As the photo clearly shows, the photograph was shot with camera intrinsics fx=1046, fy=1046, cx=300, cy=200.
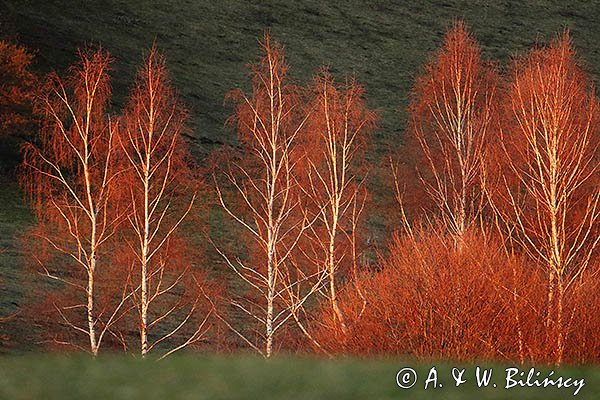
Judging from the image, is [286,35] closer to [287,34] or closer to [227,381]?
[287,34]

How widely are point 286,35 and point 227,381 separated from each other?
62727mm

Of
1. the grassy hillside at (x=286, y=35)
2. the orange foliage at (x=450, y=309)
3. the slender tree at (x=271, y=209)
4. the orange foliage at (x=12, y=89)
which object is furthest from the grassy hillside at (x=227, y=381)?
the grassy hillside at (x=286, y=35)

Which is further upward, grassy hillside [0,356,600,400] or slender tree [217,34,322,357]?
grassy hillside [0,356,600,400]

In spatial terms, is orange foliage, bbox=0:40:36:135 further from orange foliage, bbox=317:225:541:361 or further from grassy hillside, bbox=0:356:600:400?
grassy hillside, bbox=0:356:600:400

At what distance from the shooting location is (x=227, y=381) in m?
10.3

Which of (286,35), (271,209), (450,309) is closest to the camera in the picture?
(450,309)

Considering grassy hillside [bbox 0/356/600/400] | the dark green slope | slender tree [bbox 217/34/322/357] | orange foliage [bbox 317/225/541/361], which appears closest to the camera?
grassy hillside [bbox 0/356/600/400]

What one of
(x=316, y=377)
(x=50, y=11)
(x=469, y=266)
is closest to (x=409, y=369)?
(x=316, y=377)

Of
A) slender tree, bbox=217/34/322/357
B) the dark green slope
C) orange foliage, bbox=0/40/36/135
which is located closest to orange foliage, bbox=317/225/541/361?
slender tree, bbox=217/34/322/357

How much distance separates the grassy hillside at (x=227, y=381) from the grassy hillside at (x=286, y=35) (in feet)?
122

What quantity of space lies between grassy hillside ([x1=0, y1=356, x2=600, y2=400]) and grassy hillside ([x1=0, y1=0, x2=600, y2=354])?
122 ft

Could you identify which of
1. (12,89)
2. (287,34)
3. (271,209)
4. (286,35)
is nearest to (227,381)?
(271,209)

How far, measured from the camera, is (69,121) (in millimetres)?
50656

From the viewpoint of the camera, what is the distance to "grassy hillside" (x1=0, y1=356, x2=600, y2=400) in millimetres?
9734
